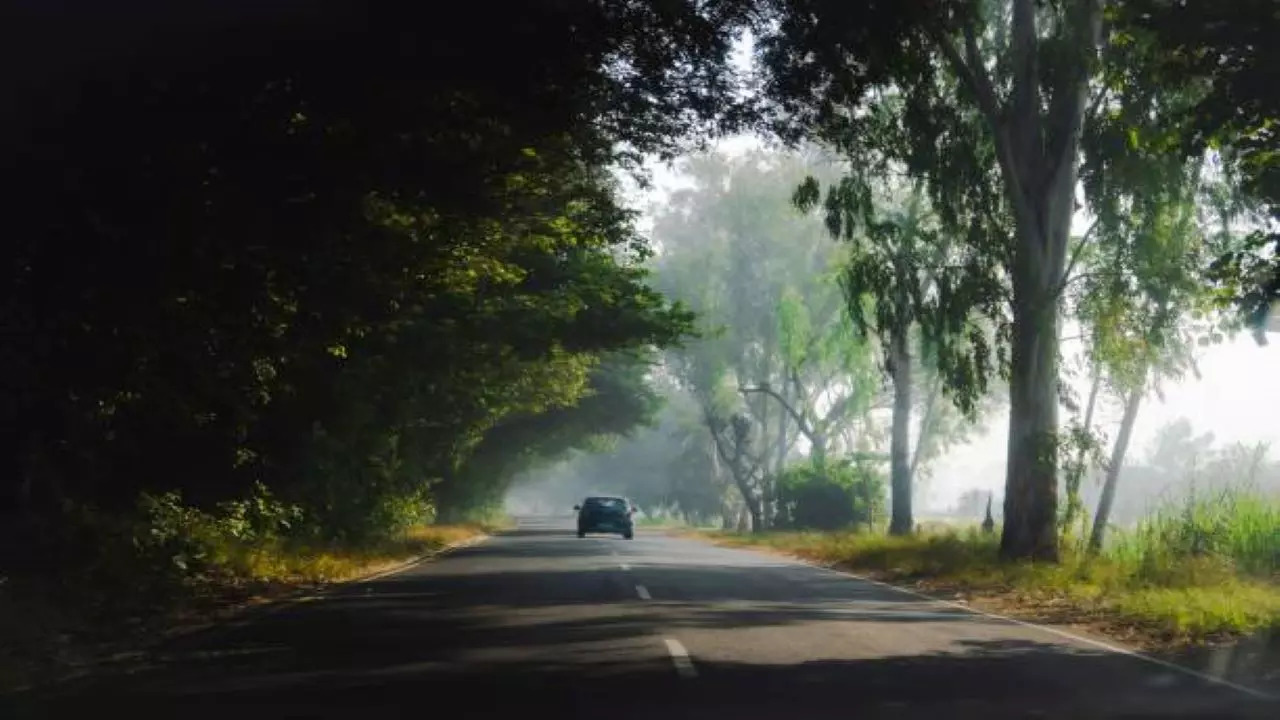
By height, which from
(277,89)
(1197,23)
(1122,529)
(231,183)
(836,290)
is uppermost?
(836,290)

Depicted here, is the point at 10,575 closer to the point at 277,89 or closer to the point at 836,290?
the point at 277,89

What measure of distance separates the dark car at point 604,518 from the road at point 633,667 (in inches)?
1134

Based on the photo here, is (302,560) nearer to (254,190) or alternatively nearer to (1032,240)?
(254,190)

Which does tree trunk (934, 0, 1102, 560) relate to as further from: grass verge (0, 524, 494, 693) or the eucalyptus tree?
grass verge (0, 524, 494, 693)

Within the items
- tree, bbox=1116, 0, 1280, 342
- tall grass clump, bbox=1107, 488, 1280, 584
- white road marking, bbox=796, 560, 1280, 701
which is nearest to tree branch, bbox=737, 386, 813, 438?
tall grass clump, bbox=1107, 488, 1280, 584

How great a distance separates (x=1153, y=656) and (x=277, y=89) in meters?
9.64

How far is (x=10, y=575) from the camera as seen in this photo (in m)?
13.5

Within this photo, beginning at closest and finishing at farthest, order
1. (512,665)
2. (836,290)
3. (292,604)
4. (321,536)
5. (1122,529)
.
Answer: (512,665)
(292,604)
(1122,529)
(321,536)
(836,290)

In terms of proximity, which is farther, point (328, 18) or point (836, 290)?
point (836, 290)

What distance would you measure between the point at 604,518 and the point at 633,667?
118 ft

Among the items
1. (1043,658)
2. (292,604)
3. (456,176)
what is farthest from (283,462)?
(1043,658)

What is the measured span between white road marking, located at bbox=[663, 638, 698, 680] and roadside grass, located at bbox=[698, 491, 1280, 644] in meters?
5.42

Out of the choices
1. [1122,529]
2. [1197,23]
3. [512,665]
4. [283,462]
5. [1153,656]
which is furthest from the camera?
[1122,529]

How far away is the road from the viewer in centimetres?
851
